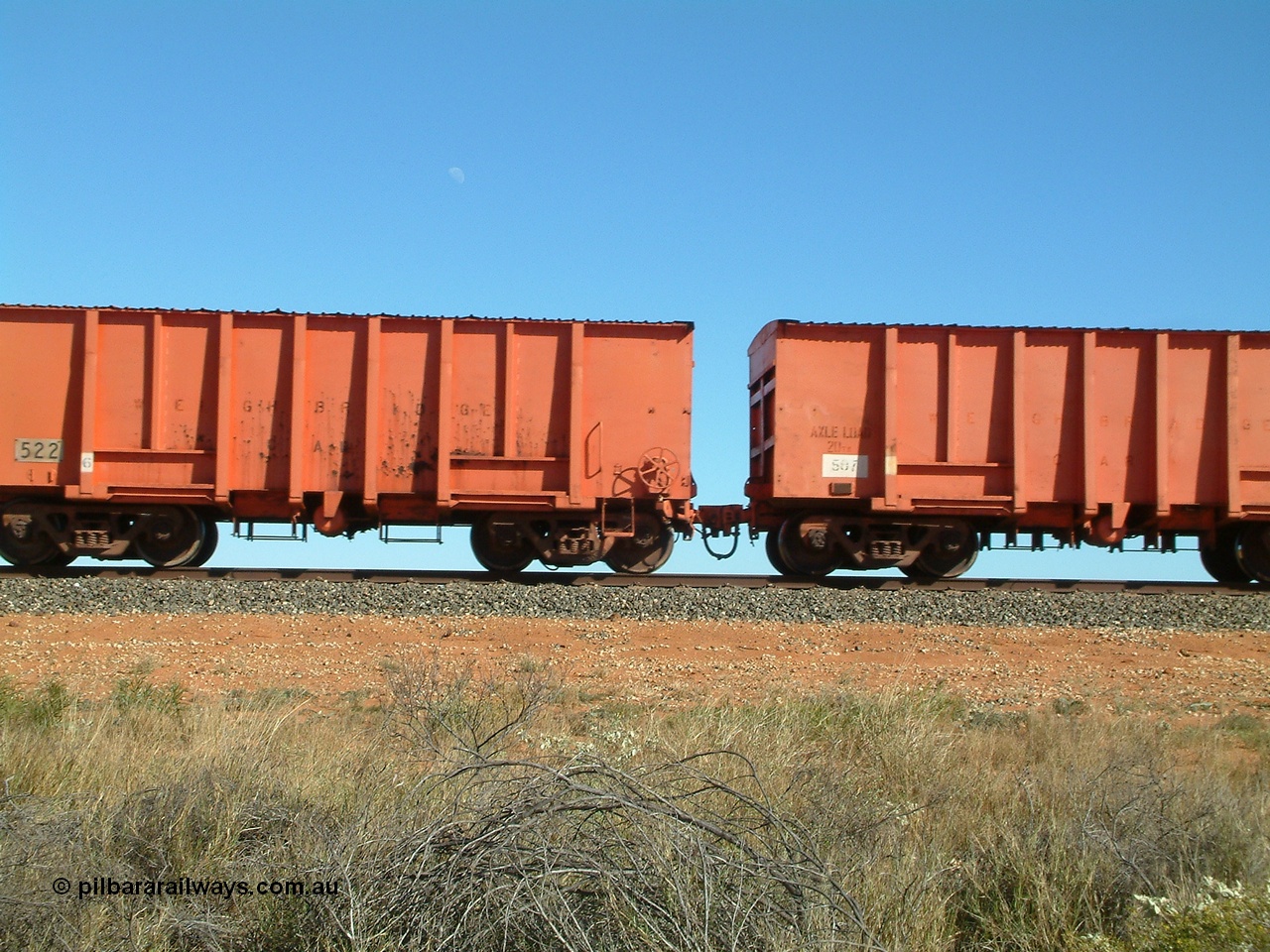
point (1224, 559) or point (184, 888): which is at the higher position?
point (1224, 559)

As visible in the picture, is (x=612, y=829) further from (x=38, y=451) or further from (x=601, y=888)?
(x=38, y=451)

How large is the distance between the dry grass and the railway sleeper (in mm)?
7684

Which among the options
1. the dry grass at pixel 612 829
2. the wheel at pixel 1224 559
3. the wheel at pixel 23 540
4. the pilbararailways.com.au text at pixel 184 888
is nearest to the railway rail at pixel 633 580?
the wheel at pixel 23 540

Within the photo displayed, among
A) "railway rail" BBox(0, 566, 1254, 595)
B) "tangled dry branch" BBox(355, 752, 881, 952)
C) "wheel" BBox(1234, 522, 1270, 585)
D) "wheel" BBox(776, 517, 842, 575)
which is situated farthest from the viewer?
"wheel" BBox(1234, 522, 1270, 585)

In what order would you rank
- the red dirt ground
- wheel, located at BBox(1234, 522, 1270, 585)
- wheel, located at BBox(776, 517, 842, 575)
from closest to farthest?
the red dirt ground
wheel, located at BBox(776, 517, 842, 575)
wheel, located at BBox(1234, 522, 1270, 585)

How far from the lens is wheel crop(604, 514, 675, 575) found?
15.3 m

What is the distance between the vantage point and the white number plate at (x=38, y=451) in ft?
49.0

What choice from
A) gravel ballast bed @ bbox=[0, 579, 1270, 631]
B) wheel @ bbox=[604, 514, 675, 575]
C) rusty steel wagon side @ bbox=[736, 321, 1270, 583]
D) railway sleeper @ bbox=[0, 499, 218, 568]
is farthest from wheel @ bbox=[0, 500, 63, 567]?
rusty steel wagon side @ bbox=[736, 321, 1270, 583]

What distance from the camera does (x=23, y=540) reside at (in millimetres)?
15078

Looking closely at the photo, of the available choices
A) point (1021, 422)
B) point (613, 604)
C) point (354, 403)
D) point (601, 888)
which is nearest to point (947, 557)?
point (1021, 422)

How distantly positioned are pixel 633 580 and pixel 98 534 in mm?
7298

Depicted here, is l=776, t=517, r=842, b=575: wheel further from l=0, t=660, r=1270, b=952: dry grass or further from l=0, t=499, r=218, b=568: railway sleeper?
l=0, t=499, r=218, b=568: railway sleeper

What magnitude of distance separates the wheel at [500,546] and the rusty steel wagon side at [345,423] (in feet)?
0.12

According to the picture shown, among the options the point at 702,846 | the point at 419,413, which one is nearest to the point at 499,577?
the point at 419,413
